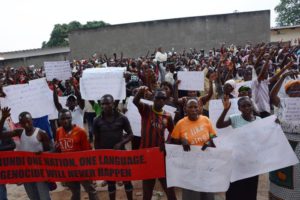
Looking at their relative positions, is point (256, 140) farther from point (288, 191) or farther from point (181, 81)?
point (181, 81)

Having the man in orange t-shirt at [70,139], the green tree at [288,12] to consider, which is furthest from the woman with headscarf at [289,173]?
the green tree at [288,12]

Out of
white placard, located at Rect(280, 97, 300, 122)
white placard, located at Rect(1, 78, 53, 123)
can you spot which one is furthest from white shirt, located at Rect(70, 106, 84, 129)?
white placard, located at Rect(280, 97, 300, 122)

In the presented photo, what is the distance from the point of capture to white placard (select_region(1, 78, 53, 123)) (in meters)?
5.41

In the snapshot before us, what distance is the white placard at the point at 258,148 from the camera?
3.85 metres

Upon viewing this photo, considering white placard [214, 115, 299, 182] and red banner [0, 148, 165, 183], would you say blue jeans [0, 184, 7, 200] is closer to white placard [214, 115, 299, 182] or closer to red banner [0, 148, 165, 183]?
red banner [0, 148, 165, 183]

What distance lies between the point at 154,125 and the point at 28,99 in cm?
224

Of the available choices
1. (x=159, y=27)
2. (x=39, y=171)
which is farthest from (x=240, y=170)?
(x=159, y=27)

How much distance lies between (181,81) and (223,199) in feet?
8.34

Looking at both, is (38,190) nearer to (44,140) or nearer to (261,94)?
(44,140)

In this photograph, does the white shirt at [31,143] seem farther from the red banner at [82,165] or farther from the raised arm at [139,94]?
the raised arm at [139,94]

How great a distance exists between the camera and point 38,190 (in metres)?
4.71

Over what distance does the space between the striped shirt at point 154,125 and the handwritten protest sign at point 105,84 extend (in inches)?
56.1

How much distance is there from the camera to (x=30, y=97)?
5625 mm

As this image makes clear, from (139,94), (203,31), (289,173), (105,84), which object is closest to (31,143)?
(139,94)
